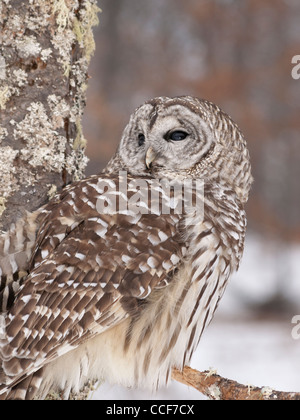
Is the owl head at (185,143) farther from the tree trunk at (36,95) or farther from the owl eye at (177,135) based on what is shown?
the tree trunk at (36,95)

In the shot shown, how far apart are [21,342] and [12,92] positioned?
77 cm

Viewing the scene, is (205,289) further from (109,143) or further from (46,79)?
(109,143)

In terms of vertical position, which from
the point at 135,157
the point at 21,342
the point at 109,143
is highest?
the point at 109,143

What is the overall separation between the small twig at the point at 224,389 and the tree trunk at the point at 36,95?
74 cm

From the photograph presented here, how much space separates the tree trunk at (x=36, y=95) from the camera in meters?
1.87

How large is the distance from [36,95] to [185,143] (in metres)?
0.55

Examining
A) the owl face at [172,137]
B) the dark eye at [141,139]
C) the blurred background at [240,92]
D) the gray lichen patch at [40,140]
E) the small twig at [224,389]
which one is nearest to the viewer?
the small twig at [224,389]

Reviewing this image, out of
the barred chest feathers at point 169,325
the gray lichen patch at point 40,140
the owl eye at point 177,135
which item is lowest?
the barred chest feathers at point 169,325

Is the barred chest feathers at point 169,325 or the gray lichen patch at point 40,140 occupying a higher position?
the gray lichen patch at point 40,140

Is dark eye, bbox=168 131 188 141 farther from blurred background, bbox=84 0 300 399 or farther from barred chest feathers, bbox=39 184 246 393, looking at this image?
blurred background, bbox=84 0 300 399

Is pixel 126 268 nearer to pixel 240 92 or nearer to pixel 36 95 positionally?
pixel 36 95

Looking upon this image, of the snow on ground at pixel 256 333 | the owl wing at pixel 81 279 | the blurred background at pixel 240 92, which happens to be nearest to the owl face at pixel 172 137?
the owl wing at pixel 81 279

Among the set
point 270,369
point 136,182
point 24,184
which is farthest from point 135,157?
point 270,369

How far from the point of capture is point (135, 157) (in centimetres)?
223
